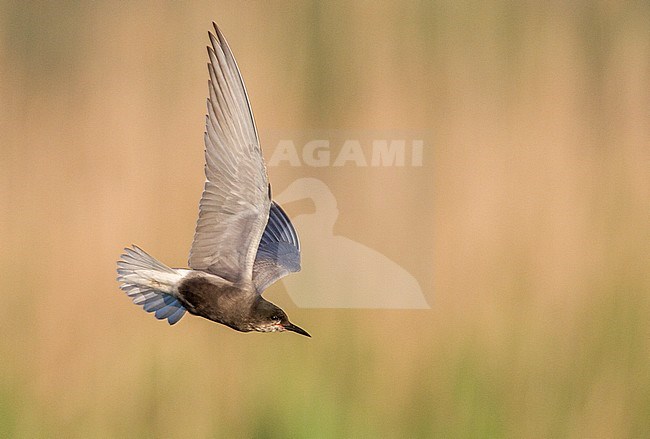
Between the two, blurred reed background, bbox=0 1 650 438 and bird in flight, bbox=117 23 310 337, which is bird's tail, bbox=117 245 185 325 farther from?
blurred reed background, bbox=0 1 650 438

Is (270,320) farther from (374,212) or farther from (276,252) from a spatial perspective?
(374,212)

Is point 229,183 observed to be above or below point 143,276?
above

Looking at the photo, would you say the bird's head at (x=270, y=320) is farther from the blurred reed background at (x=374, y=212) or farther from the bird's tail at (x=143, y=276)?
the blurred reed background at (x=374, y=212)

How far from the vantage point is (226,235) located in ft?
4.95

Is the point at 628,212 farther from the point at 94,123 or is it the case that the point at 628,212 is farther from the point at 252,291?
the point at 94,123

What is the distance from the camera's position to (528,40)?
2172 millimetres

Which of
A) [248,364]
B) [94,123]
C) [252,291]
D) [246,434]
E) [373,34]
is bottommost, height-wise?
[246,434]

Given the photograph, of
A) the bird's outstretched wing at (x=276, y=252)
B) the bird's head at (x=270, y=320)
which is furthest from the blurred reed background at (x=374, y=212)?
the bird's head at (x=270, y=320)

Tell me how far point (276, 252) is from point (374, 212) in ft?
1.56

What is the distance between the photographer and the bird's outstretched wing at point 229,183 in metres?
1.44

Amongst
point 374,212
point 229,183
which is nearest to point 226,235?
point 229,183

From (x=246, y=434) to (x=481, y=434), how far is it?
0.54m

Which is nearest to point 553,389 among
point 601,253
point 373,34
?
point 601,253

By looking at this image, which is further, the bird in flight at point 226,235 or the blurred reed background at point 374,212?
the blurred reed background at point 374,212
